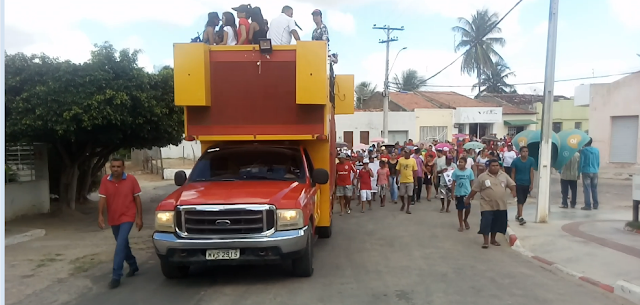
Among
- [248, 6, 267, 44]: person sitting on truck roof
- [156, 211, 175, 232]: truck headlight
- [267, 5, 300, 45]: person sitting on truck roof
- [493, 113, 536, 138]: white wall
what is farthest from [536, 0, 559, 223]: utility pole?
[493, 113, 536, 138]: white wall

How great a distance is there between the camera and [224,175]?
24.6ft

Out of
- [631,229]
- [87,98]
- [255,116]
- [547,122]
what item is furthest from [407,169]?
[87,98]

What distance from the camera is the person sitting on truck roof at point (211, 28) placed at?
350 inches

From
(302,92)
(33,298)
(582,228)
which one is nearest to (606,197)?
(582,228)

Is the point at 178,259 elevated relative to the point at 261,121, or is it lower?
lower

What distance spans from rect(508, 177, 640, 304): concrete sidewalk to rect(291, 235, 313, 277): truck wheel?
11.8 ft

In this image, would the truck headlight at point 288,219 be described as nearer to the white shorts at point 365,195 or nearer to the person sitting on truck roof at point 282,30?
the person sitting on truck roof at point 282,30

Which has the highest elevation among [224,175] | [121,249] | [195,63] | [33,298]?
[195,63]

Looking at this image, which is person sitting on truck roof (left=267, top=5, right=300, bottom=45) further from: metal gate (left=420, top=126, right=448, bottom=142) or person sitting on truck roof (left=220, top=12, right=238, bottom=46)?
metal gate (left=420, top=126, right=448, bottom=142)

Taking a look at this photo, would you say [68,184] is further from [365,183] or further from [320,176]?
[320,176]

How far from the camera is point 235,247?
245 inches

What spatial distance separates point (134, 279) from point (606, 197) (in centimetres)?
1345

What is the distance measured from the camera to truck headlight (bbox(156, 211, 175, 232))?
20.7 ft

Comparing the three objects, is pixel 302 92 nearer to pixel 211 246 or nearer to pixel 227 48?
pixel 227 48
